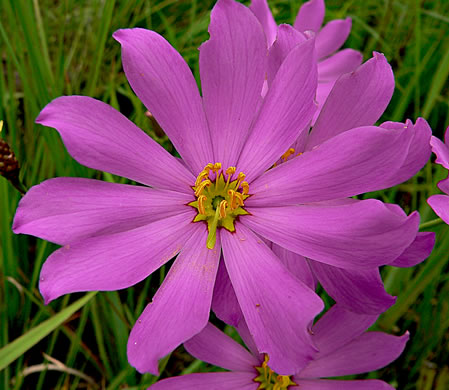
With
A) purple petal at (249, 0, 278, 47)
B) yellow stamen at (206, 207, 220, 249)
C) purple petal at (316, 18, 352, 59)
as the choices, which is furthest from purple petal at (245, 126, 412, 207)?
purple petal at (316, 18, 352, 59)

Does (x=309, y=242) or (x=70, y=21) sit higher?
(x=70, y=21)

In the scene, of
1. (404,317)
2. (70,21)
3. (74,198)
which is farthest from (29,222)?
(70,21)

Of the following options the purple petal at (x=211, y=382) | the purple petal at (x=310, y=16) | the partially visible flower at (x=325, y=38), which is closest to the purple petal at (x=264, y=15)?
the partially visible flower at (x=325, y=38)

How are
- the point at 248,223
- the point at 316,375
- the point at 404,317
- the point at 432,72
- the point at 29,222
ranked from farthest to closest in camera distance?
the point at 432,72, the point at 404,317, the point at 316,375, the point at 248,223, the point at 29,222

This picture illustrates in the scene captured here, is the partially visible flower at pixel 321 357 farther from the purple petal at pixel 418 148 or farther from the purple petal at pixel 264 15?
the purple petal at pixel 264 15

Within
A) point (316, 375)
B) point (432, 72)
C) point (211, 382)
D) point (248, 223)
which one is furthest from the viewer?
point (432, 72)

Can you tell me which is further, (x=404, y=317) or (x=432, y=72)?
(x=432, y=72)

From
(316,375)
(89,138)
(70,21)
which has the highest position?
(70,21)

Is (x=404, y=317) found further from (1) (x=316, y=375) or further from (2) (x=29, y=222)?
(2) (x=29, y=222)

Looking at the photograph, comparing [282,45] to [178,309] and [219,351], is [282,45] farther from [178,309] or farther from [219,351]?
[219,351]
